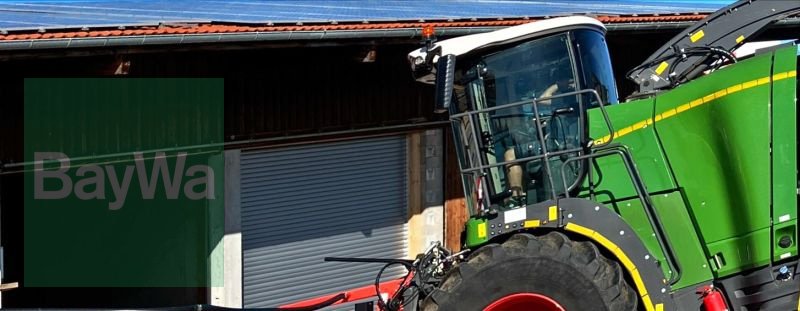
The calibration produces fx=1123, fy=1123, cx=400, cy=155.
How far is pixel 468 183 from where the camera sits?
328 inches

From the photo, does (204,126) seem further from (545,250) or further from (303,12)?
(545,250)

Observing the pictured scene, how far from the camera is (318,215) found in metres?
14.0

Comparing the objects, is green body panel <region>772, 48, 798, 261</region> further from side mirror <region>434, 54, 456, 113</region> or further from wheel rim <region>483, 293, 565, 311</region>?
side mirror <region>434, 54, 456, 113</region>

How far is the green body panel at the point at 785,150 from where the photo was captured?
7.23 m

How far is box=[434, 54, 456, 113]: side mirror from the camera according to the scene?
24.6 ft

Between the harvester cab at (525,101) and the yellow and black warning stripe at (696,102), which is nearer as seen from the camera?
the yellow and black warning stripe at (696,102)

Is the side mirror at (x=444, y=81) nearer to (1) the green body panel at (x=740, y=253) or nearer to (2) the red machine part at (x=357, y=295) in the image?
(2) the red machine part at (x=357, y=295)

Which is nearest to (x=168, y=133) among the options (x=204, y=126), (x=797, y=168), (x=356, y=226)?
(x=204, y=126)

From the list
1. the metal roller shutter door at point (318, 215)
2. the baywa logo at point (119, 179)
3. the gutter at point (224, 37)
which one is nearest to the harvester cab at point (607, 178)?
the gutter at point (224, 37)

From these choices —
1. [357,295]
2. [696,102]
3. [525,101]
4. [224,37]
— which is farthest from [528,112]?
[224,37]
